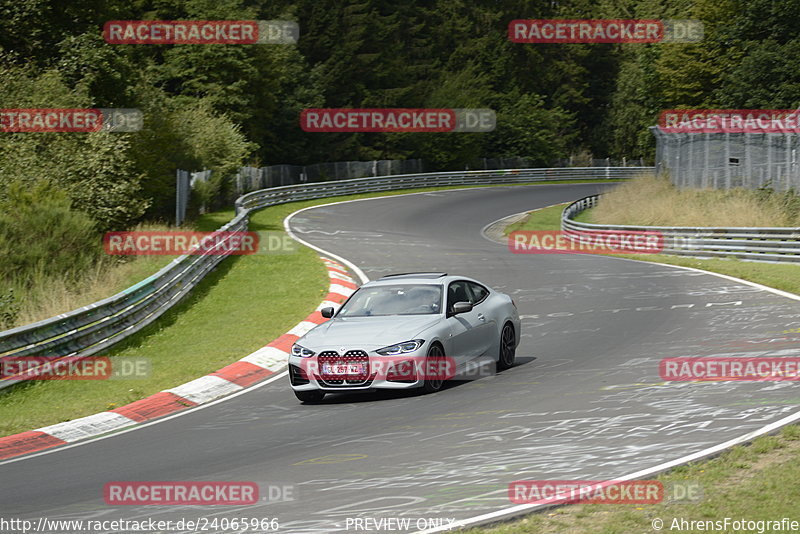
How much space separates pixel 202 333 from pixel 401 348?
840cm

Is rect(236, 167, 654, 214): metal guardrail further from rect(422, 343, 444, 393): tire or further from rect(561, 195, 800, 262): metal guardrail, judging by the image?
rect(422, 343, 444, 393): tire

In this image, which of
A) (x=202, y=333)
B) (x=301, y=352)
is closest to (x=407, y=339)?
(x=301, y=352)

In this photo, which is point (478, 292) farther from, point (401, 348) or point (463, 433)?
point (463, 433)

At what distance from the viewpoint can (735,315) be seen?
17.4 m

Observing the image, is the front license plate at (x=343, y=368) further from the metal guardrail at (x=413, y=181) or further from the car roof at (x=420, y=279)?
the metal guardrail at (x=413, y=181)

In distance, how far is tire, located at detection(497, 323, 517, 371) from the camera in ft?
45.8

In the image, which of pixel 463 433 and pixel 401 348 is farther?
pixel 401 348

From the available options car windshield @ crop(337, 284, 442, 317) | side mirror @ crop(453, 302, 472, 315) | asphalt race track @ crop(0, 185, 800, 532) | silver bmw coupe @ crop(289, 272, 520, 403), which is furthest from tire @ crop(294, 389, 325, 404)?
side mirror @ crop(453, 302, 472, 315)

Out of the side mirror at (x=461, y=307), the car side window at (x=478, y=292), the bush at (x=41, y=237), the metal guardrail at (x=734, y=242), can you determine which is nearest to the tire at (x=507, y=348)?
the car side window at (x=478, y=292)

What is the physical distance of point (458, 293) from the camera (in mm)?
13844

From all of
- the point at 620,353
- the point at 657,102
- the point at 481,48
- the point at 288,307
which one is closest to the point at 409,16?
the point at 481,48

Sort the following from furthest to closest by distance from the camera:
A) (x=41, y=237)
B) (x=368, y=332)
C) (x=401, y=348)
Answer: (x=41, y=237)
(x=368, y=332)
(x=401, y=348)

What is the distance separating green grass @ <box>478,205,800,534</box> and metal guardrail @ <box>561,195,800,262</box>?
20.0 meters

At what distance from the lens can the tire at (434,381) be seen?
40.2 ft
